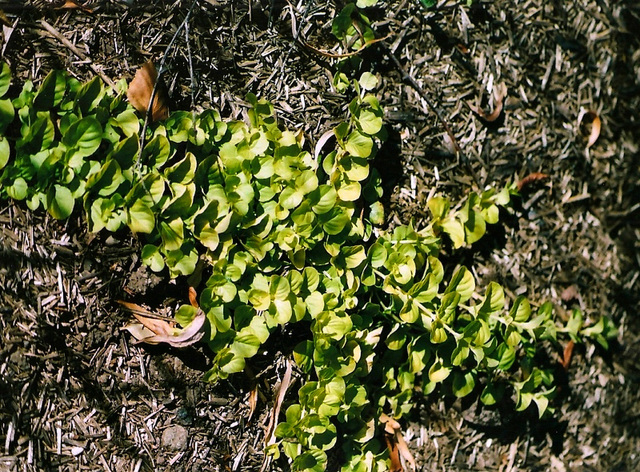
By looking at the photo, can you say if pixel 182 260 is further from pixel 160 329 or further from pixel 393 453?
pixel 393 453

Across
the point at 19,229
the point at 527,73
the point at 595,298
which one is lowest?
the point at 595,298

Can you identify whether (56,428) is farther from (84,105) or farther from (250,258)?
(84,105)

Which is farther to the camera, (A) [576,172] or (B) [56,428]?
(A) [576,172]

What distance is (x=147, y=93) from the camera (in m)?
1.97

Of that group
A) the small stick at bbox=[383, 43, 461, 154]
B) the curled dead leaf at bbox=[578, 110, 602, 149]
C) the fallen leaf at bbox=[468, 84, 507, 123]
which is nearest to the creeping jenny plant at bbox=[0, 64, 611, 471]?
the small stick at bbox=[383, 43, 461, 154]

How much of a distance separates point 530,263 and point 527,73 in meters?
0.81

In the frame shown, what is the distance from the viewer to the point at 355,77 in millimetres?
2209

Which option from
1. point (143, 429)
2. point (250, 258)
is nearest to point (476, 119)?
point (250, 258)

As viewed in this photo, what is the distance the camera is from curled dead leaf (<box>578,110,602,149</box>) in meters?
2.42

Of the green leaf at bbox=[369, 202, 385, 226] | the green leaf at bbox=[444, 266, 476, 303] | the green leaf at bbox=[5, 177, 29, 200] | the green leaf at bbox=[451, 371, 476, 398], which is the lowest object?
the green leaf at bbox=[451, 371, 476, 398]

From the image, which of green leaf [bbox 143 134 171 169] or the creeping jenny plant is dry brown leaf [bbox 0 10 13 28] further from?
green leaf [bbox 143 134 171 169]

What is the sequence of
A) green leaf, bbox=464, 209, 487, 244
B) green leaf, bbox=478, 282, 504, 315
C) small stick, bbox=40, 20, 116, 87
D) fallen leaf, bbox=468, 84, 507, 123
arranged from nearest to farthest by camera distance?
small stick, bbox=40, 20, 116, 87
green leaf, bbox=478, 282, 504, 315
green leaf, bbox=464, 209, 487, 244
fallen leaf, bbox=468, 84, 507, 123

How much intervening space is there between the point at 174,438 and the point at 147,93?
1273 mm

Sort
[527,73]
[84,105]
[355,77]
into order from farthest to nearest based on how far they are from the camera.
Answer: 1. [527,73]
2. [355,77]
3. [84,105]
